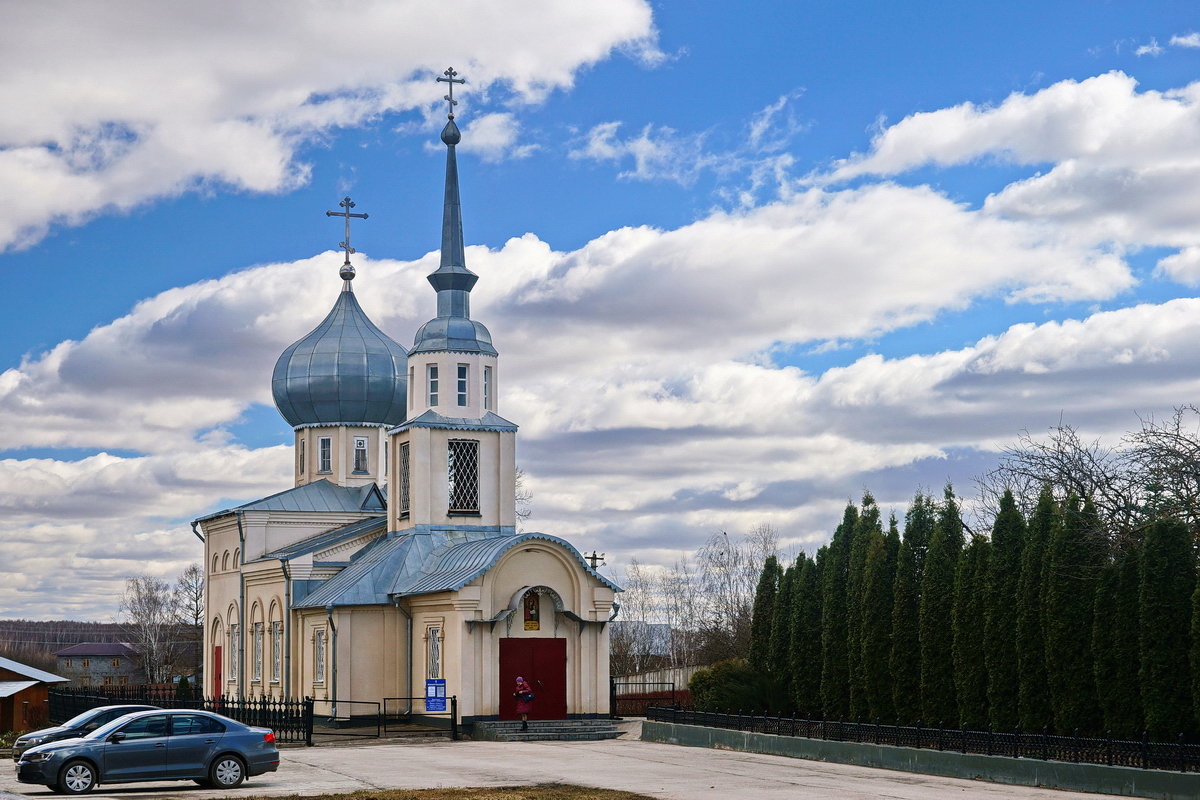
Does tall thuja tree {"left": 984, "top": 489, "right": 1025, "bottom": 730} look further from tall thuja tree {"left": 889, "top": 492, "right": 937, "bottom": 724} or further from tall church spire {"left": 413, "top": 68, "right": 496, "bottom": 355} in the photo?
tall church spire {"left": 413, "top": 68, "right": 496, "bottom": 355}

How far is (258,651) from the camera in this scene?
4059 centimetres

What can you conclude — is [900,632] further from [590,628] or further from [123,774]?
[123,774]

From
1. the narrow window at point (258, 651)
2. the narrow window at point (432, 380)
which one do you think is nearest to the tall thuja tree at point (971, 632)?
the narrow window at point (432, 380)

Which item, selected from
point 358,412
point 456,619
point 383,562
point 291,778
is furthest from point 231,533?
point 291,778

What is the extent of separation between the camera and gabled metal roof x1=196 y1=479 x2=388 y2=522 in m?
41.8

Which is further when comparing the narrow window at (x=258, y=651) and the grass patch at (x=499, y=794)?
the narrow window at (x=258, y=651)

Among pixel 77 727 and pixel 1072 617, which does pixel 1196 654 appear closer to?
pixel 1072 617

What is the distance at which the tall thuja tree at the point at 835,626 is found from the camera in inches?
1141

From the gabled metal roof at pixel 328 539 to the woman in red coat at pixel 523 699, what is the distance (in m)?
8.14

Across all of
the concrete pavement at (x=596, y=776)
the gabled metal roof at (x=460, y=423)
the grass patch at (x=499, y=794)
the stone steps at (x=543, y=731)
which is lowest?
the stone steps at (x=543, y=731)

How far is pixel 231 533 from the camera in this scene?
42.8 metres

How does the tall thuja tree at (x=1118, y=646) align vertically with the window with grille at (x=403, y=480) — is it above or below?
below

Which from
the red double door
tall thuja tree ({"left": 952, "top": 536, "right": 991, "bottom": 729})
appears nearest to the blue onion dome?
the red double door

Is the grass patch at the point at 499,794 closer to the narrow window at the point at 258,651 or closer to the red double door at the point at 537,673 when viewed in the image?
the red double door at the point at 537,673
